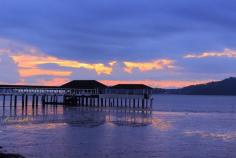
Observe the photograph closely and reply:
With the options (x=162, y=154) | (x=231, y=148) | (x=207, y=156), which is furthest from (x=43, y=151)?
(x=231, y=148)

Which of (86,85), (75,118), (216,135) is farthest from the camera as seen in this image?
(86,85)

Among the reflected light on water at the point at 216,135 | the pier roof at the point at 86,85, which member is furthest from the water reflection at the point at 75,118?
the pier roof at the point at 86,85

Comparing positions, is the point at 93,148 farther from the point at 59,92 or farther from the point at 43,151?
the point at 59,92

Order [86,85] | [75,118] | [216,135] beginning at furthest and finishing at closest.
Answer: [86,85], [75,118], [216,135]

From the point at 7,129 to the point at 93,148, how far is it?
1303cm

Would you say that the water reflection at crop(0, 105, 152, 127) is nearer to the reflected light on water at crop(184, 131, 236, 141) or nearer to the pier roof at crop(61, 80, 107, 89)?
the reflected light on water at crop(184, 131, 236, 141)

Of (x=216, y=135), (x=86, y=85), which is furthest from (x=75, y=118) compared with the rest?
(x=86, y=85)

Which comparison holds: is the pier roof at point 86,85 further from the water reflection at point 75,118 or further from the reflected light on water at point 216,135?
the reflected light on water at point 216,135

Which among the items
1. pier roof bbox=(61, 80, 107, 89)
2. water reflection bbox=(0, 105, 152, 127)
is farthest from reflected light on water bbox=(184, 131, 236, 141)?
pier roof bbox=(61, 80, 107, 89)

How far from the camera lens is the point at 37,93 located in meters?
84.6

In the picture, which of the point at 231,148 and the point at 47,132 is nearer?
the point at 231,148

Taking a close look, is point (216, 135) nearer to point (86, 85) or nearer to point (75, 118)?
point (75, 118)

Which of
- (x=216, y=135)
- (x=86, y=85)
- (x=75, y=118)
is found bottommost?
(x=216, y=135)

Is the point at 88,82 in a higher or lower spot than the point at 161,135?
higher
